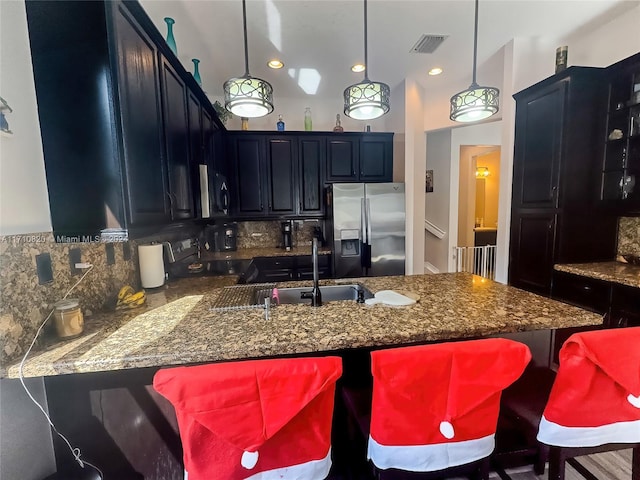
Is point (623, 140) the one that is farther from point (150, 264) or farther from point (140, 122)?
point (150, 264)

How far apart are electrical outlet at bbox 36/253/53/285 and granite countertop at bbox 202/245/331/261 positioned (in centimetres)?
200

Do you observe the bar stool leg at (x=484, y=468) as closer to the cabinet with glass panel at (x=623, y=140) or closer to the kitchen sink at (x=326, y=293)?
the kitchen sink at (x=326, y=293)

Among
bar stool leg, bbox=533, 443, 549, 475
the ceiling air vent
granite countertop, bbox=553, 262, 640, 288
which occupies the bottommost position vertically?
bar stool leg, bbox=533, 443, 549, 475

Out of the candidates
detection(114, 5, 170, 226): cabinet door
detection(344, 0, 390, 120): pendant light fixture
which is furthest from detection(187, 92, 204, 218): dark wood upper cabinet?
detection(344, 0, 390, 120): pendant light fixture

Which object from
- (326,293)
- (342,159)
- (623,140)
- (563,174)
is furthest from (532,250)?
(342,159)

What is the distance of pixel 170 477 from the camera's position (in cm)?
127

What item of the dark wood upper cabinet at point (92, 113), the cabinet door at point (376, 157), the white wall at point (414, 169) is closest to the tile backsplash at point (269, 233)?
the cabinet door at point (376, 157)

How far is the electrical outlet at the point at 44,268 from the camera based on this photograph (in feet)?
3.91

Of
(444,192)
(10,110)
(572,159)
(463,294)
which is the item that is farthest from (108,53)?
(444,192)

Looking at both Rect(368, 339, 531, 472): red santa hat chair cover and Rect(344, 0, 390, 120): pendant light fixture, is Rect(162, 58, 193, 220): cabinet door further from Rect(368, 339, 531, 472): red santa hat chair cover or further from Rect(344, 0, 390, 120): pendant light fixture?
Rect(368, 339, 531, 472): red santa hat chair cover

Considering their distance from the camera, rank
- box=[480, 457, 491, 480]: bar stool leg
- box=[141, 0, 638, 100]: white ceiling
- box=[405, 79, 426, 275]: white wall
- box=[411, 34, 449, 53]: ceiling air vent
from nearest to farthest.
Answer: box=[480, 457, 491, 480]: bar stool leg < box=[141, 0, 638, 100]: white ceiling < box=[411, 34, 449, 53]: ceiling air vent < box=[405, 79, 426, 275]: white wall

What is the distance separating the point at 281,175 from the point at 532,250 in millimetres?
2805

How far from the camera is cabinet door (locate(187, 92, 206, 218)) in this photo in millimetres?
1972

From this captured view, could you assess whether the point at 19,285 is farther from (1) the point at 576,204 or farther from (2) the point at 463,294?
(1) the point at 576,204
